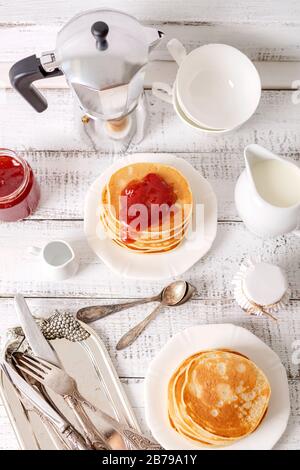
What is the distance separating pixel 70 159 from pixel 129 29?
1.00 ft

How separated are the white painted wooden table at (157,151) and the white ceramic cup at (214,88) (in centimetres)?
3

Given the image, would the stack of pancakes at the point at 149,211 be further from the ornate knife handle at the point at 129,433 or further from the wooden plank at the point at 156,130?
the ornate knife handle at the point at 129,433

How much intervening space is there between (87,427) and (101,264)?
28cm

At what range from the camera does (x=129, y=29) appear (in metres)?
0.98

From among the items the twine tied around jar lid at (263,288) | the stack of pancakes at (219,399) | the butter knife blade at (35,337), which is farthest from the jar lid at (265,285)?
the butter knife blade at (35,337)

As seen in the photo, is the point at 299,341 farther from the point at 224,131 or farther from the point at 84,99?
the point at 84,99

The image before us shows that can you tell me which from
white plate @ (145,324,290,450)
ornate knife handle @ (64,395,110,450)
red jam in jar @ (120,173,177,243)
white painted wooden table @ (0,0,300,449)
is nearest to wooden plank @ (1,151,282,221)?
white painted wooden table @ (0,0,300,449)

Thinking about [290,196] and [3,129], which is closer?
[290,196]

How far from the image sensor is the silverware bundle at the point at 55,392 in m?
1.08

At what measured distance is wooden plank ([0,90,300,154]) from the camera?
1210 millimetres

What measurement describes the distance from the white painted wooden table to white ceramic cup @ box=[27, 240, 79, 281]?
3 cm

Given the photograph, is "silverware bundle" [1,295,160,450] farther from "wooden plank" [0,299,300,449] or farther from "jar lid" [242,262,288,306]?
"jar lid" [242,262,288,306]

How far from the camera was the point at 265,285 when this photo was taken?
1.09 metres

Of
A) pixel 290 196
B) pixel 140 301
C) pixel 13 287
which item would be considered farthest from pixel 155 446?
pixel 290 196
